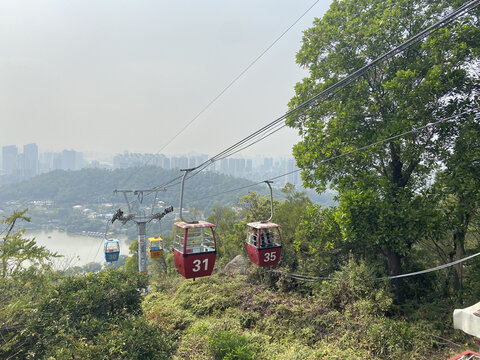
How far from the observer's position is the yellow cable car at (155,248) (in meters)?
19.8

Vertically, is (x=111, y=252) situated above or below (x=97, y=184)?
below

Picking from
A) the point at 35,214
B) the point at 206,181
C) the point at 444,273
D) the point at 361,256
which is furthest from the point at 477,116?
the point at 35,214

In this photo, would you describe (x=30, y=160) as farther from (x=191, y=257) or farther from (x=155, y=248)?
(x=191, y=257)

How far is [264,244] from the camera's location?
10594 mm

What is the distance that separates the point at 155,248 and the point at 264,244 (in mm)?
11942

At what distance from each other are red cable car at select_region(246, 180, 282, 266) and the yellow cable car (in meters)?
11.3

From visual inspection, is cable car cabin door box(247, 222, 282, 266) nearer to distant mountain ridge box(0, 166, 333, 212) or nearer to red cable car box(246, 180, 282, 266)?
red cable car box(246, 180, 282, 266)

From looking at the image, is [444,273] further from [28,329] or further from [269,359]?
[28,329]

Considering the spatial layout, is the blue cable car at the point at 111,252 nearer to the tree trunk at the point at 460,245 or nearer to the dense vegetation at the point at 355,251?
the dense vegetation at the point at 355,251

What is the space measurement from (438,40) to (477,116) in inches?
103

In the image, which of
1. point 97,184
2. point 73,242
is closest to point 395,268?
point 73,242

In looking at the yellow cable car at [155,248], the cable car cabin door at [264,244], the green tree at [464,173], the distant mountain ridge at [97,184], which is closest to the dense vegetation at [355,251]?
the green tree at [464,173]

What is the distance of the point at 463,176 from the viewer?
802cm

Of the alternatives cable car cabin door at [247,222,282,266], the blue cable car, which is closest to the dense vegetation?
cable car cabin door at [247,222,282,266]
